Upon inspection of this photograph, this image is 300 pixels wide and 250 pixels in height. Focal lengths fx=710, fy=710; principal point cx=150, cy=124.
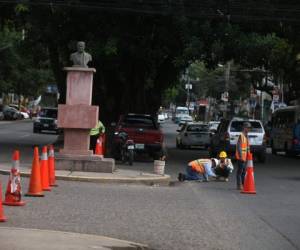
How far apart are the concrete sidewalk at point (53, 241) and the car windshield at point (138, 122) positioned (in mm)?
17777

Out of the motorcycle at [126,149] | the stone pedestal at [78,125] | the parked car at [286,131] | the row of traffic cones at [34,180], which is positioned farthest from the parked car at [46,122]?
the row of traffic cones at [34,180]

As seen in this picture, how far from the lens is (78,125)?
65.8 ft

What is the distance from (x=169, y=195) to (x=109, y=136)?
14338 millimetres

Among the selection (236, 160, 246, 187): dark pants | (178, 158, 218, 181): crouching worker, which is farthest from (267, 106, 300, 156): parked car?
(236, 160, 246, 187): dark pants

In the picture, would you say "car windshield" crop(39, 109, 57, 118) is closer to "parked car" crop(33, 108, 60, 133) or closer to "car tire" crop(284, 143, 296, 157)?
"parked car" crop(33, 108, 60, 133)

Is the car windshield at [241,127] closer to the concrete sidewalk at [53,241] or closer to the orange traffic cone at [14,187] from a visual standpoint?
the orange traffic cone at [14,187]

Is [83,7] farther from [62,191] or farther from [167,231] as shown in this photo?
[167,231]

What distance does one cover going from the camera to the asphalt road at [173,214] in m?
10.4

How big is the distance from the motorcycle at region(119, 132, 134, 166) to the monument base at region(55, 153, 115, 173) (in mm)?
4558

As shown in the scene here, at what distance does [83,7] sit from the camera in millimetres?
26375

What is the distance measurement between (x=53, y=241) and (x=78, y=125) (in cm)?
1123

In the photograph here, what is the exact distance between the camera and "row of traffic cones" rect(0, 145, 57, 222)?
12.2 m

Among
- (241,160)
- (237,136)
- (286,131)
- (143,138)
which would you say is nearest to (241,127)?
(237,136)

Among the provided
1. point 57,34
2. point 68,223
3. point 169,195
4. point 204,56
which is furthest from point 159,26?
point 68,223
